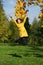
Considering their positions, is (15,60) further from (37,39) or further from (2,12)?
(2,12)

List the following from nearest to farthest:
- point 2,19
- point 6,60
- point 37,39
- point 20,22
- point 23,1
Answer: point 6,60 → point 20,22 → point 23,1 → point 37,39 → point 2,19

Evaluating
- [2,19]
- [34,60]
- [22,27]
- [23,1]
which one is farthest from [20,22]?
[2,19]

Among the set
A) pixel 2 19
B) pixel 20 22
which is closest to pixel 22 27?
pixel 20 22

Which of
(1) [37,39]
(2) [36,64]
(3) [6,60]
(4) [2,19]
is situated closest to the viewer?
(2) [36,64]

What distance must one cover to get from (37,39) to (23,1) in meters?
27.7

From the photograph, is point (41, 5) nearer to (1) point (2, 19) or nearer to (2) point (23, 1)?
(2) point (23, 1)

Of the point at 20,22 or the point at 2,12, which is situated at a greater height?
the point at 20,22

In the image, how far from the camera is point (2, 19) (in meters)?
76.2

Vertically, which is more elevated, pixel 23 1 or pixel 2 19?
pixel 23 1

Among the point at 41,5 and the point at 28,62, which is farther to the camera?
the point at 41,5

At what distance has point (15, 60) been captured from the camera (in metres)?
8.70

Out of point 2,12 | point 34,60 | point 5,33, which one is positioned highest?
point 34,60

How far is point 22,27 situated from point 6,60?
865cm

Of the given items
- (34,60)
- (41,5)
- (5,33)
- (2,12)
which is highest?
(34,60)
